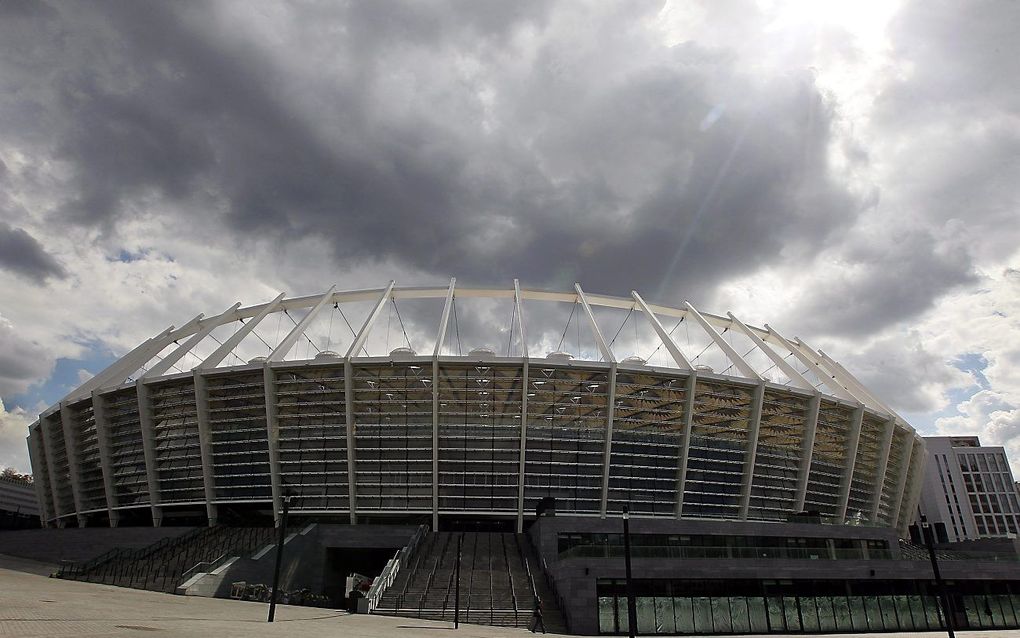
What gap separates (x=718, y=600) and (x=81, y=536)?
42243 millimetres

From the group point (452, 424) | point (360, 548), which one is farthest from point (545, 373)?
point (360, 548)

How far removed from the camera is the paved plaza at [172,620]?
11.6 m

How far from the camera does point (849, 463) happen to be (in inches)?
1804

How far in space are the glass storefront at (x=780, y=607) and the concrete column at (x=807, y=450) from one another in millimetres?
13844

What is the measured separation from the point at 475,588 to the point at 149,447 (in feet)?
95.5

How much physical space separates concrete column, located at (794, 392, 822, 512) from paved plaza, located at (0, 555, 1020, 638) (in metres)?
18.6

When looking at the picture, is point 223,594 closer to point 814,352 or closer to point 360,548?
point 360,548

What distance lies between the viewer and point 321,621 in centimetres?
1967

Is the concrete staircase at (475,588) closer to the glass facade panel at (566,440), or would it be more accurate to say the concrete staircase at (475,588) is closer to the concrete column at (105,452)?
the glass facade panel at (566,440)

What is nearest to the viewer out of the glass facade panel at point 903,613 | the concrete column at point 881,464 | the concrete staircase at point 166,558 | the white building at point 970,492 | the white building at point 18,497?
the glass facade panel at point 903,613

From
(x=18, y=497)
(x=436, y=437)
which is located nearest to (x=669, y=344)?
(x=436, y=437)

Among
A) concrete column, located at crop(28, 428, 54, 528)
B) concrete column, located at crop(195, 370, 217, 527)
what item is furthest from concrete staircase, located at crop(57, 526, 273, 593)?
concrete column, located at crop(28, 428, 54, 528)

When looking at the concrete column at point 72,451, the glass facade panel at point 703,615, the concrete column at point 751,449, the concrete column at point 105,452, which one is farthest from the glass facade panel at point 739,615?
the concrete column at point 72,451

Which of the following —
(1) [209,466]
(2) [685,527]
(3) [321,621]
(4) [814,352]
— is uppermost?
(4) [814,352]
